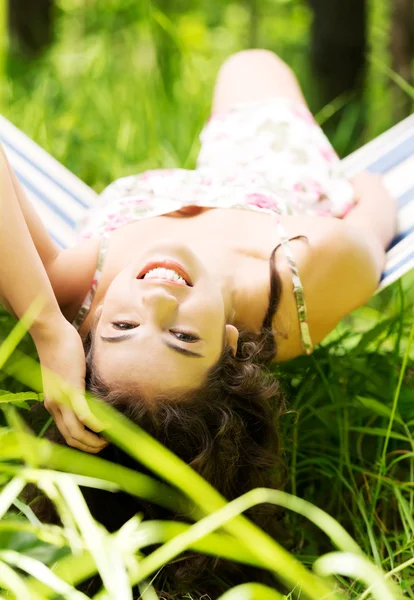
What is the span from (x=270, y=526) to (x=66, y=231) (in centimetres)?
94

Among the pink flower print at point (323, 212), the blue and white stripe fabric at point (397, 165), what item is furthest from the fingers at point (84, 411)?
the pink flower print at point (323, 212)

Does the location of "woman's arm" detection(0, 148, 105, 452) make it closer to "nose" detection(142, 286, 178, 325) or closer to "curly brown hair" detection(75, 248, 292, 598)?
"curly brown hair" detection(75, 248, 292, 598)

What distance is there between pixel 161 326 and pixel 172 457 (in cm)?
29

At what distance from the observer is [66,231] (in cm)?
219

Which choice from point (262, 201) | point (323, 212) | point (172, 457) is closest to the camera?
point (172, 457)

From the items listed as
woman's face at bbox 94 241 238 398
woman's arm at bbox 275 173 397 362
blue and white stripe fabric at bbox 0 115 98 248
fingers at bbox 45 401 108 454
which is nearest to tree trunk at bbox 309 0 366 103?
blue and white stripe fabric at bbox 0 115 98 248

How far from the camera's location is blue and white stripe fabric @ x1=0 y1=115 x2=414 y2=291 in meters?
2.19

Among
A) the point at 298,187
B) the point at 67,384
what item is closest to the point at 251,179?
the point at 298,187

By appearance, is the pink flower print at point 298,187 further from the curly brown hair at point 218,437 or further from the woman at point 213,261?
the curly brown hair at point 218,437

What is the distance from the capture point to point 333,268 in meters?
1.88

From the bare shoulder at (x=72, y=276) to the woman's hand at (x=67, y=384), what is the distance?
0.92 ft

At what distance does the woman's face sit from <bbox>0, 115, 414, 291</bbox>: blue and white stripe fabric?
1.85 feet

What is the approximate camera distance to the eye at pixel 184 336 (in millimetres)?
1548

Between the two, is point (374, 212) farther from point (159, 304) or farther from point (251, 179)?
point (159, 304)
